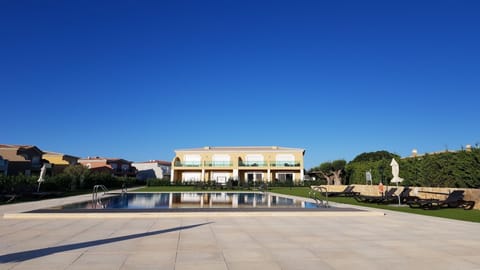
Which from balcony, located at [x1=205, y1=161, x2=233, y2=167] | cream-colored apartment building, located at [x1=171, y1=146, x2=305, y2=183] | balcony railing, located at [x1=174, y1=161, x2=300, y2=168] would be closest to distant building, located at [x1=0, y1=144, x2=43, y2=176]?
cream-colored apartment building, located at [x1=171, y1=146, x2=305, y2=183]

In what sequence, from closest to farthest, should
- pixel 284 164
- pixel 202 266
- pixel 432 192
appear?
pixel 202 266, pixel 432 192, pixel 284 164

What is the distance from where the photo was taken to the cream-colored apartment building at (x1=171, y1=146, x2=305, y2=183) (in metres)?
47.2

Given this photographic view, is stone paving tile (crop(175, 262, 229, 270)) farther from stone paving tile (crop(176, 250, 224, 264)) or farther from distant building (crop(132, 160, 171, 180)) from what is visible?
distant building (crop(132, 160, 171, 180))

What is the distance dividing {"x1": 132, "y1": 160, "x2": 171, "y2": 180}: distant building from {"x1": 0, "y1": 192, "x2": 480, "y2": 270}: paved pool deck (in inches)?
2439

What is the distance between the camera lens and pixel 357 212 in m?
11.8

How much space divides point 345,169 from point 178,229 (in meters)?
33.8

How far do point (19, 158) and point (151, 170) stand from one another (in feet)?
89.6

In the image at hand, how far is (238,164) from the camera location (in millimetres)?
47344

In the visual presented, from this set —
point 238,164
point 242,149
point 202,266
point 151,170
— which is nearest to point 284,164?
point 238,164

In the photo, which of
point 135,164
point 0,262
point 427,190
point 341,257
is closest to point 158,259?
point 0,262

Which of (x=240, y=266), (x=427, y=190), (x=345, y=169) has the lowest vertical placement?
(x=240, y=266)

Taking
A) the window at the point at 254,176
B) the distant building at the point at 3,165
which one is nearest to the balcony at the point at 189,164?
the window at the point at 254,176

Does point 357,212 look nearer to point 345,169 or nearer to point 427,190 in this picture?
point 427,190

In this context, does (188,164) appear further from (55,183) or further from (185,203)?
(185,203)
